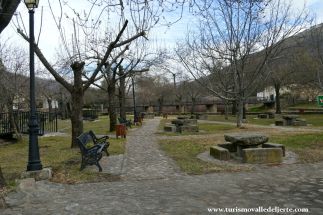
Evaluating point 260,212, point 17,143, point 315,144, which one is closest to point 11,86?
point 17,143

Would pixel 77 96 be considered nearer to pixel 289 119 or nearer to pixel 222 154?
pixel 222 154

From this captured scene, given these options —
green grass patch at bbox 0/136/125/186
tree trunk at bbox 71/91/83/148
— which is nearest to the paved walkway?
green grass patch at bbox 0/136/125/186

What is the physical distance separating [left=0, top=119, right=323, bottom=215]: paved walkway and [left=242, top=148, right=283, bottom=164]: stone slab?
76 cm

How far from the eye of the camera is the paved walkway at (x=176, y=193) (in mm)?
6516

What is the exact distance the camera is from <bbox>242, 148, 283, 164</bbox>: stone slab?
1085cm

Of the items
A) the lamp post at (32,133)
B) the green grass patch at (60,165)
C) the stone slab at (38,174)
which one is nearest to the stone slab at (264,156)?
the green grass patch at (60,165)

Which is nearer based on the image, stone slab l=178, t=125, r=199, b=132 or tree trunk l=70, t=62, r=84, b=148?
tree trunk l=70, t=62, r=84, b=148

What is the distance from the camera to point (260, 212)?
20.0ft

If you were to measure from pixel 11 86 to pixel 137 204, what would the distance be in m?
18.7

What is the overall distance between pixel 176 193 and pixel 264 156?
4.18m

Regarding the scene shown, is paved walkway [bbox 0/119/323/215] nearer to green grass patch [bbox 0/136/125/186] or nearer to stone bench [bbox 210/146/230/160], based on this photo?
green grass patch [bbox 0/136/125/186]

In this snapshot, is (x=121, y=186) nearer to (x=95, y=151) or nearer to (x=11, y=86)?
(x=95, y=151)

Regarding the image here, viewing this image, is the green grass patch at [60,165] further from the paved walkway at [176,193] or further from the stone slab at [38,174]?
the paved walkway at [176,193]

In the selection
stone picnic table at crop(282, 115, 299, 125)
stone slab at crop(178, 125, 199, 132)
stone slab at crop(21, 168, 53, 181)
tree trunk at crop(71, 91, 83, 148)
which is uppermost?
tree trunk at crop(71, 91, 83, 148)
